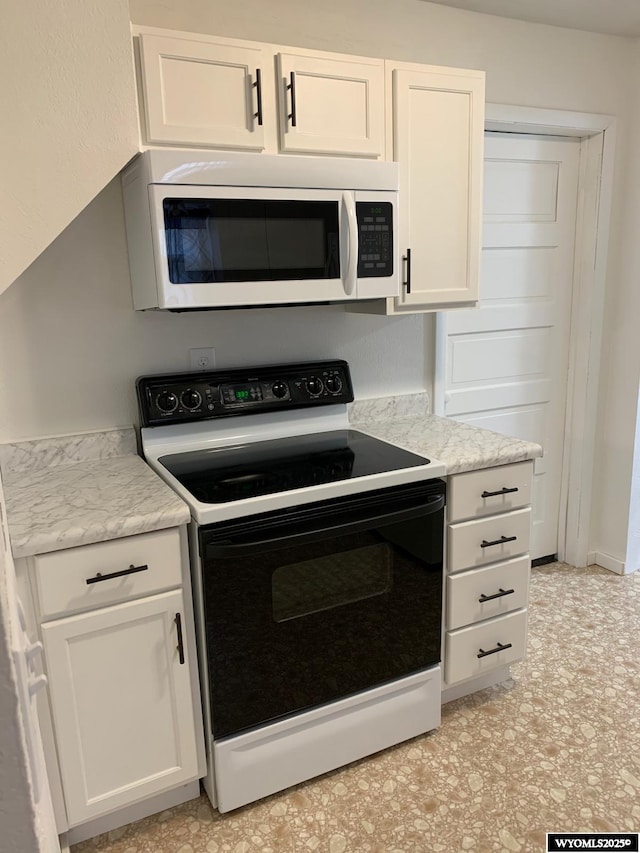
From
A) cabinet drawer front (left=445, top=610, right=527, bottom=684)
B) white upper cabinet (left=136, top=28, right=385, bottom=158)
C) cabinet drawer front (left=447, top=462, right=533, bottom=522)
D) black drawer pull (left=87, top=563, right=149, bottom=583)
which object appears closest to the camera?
black drawer pull (left=87, top=563, right=149, bottom=583)

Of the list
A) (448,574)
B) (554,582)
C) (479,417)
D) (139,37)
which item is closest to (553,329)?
(479,417)

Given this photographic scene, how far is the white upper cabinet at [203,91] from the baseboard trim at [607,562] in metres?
2.59

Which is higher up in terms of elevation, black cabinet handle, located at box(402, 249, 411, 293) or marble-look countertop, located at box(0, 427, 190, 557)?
black cabinet handle, located at box(402, 249, 411, 293)

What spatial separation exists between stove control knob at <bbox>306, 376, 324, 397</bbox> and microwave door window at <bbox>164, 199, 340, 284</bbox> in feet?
1.53

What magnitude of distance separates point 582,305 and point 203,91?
2040mm

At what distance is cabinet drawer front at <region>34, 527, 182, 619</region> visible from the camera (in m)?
1.48

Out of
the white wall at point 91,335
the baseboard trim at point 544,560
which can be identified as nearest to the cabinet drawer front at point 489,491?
the white wall at point 91,335

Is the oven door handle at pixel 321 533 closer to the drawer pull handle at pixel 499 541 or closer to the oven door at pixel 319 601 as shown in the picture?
the oven door at pixel 319 601

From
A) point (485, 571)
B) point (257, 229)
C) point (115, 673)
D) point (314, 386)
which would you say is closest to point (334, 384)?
point (314, 386)

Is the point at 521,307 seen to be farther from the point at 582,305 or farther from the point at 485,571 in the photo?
the point at 485,571

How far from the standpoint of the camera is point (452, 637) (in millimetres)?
2072

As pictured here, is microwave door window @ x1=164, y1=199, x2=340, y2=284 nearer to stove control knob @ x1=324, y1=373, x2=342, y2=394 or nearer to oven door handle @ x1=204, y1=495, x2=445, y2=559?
stove control knob @ x1=324, y1=373, x2=342, y2=394

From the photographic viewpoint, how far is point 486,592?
2111 mm

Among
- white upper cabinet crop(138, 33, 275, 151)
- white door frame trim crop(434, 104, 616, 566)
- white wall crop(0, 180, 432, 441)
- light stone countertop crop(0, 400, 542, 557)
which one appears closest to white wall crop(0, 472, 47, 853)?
light stone countertop crop(0, 400, 542, 557)
